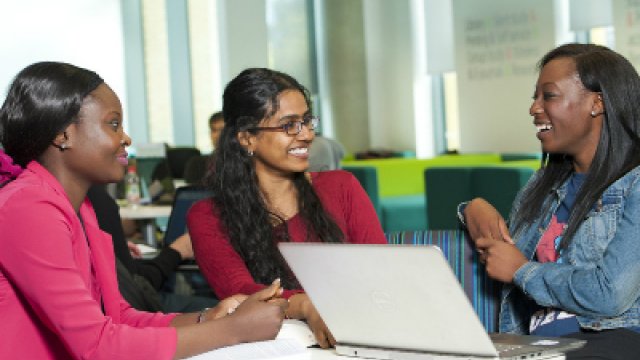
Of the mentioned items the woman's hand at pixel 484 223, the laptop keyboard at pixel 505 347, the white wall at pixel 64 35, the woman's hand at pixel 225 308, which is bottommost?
the laptop keyboard at pixel 505 347

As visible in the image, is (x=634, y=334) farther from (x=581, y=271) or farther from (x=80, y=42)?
(x=80, y=42)

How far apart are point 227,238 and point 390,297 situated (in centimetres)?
107

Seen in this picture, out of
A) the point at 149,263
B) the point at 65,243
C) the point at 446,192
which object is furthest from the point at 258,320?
the point at 446,192

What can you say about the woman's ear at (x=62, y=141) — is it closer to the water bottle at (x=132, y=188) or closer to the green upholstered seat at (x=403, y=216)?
the water bottle at (x=132, y=188)

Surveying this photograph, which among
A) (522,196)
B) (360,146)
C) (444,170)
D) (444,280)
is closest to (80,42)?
(360,146)

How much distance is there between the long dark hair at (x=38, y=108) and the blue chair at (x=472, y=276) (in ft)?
3.88

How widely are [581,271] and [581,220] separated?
0.17 m

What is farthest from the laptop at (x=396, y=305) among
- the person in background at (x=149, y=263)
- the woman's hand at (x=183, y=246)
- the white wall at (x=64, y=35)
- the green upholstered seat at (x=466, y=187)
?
the white wall at (x=64, y=35)

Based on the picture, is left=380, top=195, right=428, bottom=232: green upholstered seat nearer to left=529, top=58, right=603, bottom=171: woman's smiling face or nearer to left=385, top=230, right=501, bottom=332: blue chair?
left=385, top=230, right=501, bottom=332: blue chair

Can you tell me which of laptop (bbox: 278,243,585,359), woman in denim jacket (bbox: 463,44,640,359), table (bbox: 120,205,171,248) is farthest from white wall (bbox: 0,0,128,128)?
laptop (bbox: 278,243,585,359)

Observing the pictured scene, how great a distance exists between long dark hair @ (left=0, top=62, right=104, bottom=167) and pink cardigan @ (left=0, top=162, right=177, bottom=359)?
0.06 m

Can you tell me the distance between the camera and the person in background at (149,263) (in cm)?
382

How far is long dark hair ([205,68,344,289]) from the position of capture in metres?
3.05

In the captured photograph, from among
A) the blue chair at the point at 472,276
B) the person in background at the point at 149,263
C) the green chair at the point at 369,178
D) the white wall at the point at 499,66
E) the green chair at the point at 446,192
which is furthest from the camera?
the white wall at the point at 499,66
